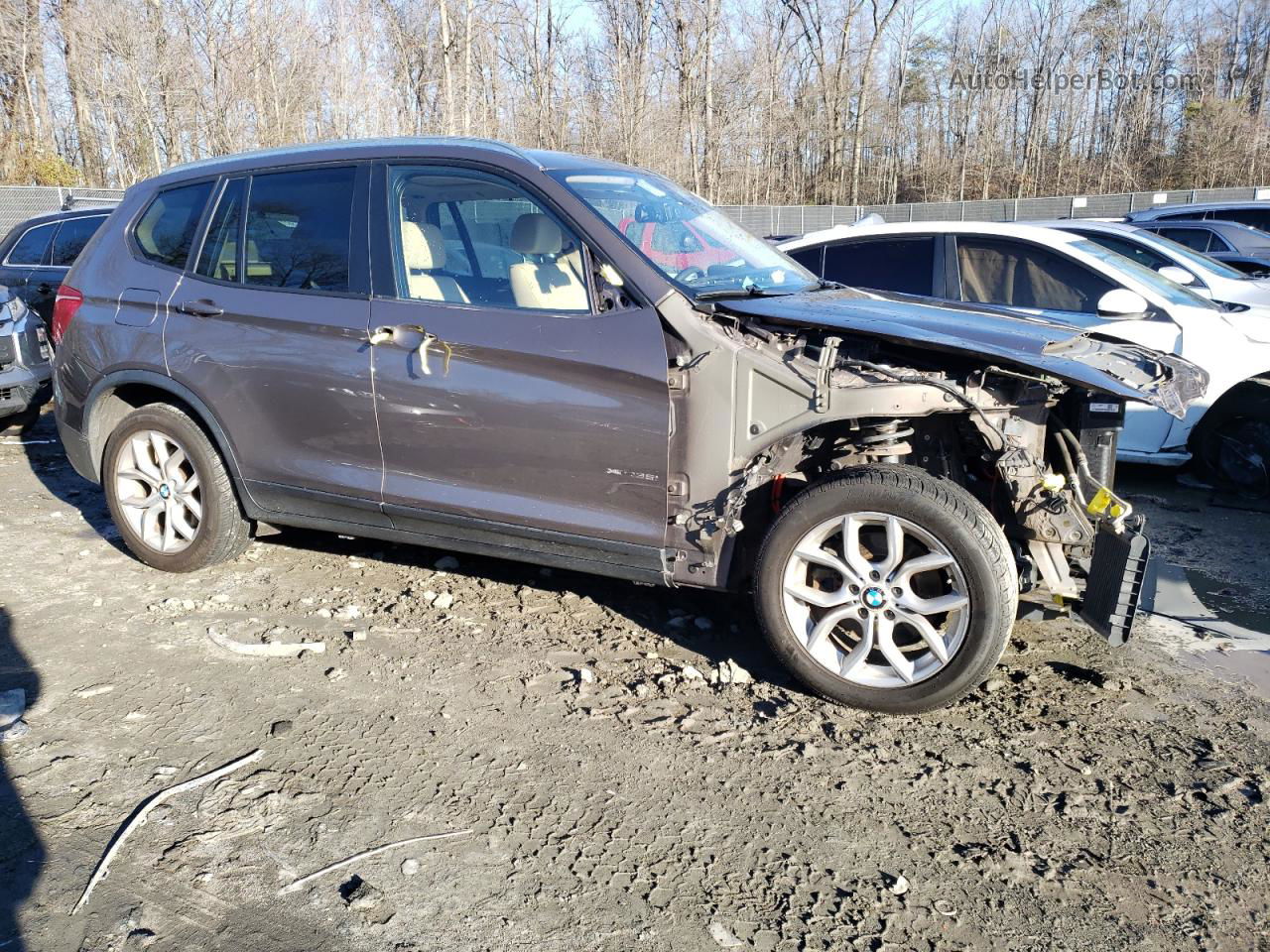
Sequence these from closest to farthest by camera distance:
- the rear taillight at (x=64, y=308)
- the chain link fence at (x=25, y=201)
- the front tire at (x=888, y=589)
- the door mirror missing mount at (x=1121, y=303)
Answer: the front tire at (x=888, y=589) → the rear taillight at (x=64, y=308) → the door mirror missing mount at (x=1121, y=303) → the chain link fence at (x=25, y=201)

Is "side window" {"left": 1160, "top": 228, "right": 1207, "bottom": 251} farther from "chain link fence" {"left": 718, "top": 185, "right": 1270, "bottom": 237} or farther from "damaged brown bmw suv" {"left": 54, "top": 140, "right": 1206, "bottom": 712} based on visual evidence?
"chain link fence" {"left": 718, "top": 185, "right": 1270, "bottom": 237}

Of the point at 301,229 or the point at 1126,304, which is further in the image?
the point at 1126,304

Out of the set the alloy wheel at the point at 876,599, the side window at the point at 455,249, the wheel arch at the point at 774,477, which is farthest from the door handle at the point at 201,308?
the alloy wheel at the point at 876,599

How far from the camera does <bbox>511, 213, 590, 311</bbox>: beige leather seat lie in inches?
148

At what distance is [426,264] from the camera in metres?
4.06

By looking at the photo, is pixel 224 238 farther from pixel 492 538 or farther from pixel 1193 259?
pixel 1193 259

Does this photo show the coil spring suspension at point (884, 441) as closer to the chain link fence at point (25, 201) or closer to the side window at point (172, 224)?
the side window at point (172, 224)

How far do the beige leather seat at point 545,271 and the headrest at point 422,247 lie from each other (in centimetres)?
37

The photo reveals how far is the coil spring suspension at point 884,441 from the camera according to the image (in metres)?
3.60

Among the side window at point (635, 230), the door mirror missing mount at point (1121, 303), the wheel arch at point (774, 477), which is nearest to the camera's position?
the wheel arch at point (774, 477)

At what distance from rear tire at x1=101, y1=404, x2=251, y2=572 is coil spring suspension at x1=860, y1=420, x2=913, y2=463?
299 centimetres

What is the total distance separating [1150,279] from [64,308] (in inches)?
258

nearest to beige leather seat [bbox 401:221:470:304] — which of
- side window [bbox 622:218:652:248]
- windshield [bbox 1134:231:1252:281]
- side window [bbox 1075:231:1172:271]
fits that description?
side window [bbox 622:218:652:248]

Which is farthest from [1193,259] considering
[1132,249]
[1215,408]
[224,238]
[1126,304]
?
[224,238]
